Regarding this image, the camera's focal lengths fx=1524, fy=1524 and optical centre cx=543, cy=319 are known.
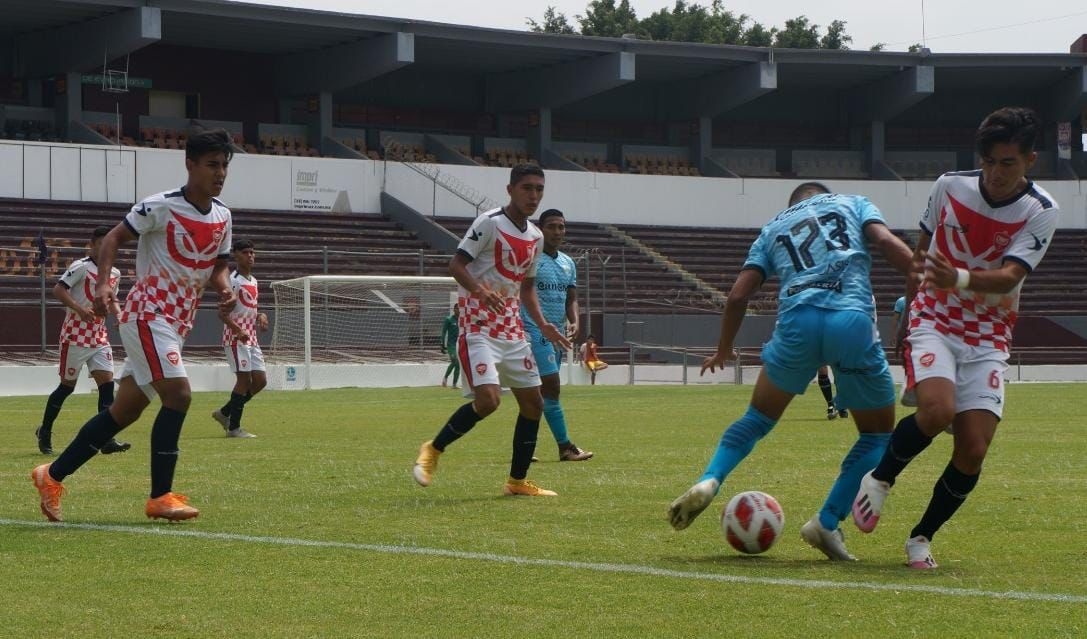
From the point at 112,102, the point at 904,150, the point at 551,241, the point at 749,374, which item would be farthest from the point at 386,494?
the point at 904,150

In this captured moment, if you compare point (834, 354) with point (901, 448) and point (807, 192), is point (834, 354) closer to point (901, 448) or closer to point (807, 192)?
point (901, 448)

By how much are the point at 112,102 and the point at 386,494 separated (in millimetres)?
37257

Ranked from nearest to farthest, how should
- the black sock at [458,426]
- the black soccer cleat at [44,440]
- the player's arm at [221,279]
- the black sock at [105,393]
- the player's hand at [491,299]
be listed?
1. the player's arm at [221,279]
2. the player's hand at [491,299]
3. the black sock at [458,426]
4. the black soccer cleat at [44,440]
5. the black sock at [105,393]

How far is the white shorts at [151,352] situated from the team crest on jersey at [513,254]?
2466mm

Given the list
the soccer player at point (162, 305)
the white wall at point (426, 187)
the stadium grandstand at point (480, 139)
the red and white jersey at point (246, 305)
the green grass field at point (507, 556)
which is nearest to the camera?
the green grass field at point (507, 556)

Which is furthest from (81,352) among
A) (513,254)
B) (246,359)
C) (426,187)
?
(426,187)

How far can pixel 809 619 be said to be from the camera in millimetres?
5320

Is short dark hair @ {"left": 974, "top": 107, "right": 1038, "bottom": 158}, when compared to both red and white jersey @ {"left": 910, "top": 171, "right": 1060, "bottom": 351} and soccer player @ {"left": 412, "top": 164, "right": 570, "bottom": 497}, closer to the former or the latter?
red and white jersey @ {"left": 910, "top": 171, "right": 1060, "bottom": 351}

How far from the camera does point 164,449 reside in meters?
8.38

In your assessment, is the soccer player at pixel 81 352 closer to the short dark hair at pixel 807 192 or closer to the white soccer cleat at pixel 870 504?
the short dark hair at pixel 807 192

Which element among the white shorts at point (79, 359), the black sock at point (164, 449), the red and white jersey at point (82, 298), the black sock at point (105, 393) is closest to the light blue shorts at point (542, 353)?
the red and white jersey at point (82, 298)

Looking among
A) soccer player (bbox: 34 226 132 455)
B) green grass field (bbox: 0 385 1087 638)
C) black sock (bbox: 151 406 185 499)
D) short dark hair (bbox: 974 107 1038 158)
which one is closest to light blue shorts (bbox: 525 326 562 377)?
green grass field (bbox: 0 385 1087 638)

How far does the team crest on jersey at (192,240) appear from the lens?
8359mm

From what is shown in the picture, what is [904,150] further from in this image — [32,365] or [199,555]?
[199,555]
